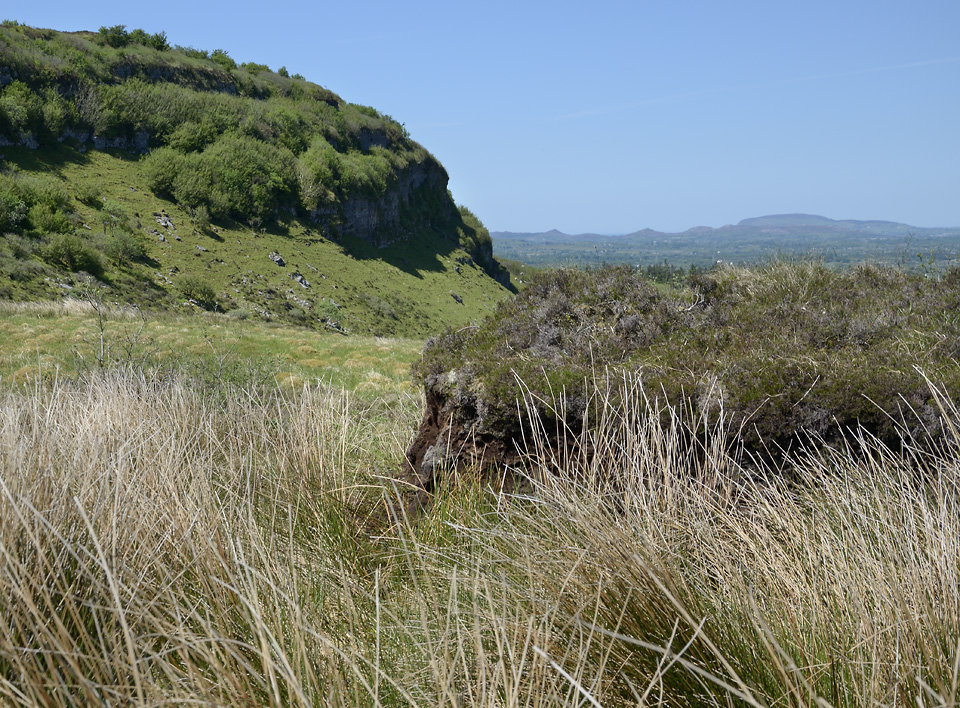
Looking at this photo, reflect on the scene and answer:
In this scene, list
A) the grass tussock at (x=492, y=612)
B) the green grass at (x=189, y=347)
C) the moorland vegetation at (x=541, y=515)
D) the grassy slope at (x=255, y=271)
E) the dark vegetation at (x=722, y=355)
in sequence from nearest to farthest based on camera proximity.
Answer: the grass tussock at (x=492, y=612)
the moorland vegetation at (x=541, y=515)
the dark vegetation at (x=722, y=355)
the green grass at (x=189, y=347)
the grassy slope at (x=255, y=271)

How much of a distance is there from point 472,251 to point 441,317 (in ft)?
86.1

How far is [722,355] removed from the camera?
3799 mm

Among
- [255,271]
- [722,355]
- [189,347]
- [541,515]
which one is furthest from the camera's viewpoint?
[255,271]

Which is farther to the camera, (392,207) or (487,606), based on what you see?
(392,207)

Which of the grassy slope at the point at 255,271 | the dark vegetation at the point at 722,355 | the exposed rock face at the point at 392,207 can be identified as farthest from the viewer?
the exposed rock face at the point at 392,207

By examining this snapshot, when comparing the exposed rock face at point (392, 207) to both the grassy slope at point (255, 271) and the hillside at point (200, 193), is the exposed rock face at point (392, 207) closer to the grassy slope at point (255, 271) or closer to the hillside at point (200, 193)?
the hillside at point (200, 193)

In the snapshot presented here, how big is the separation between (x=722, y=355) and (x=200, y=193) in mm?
46029

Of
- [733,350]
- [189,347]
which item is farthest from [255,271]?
[733,350]

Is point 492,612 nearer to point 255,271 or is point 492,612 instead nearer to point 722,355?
point 722,355

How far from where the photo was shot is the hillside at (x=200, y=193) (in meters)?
32.7

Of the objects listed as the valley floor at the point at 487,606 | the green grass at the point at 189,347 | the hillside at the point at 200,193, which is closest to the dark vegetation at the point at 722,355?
the valley floor at the point at 487,606

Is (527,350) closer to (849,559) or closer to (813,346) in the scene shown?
(813,346)

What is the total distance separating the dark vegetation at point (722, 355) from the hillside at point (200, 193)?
23613mm

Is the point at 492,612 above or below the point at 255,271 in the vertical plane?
below
